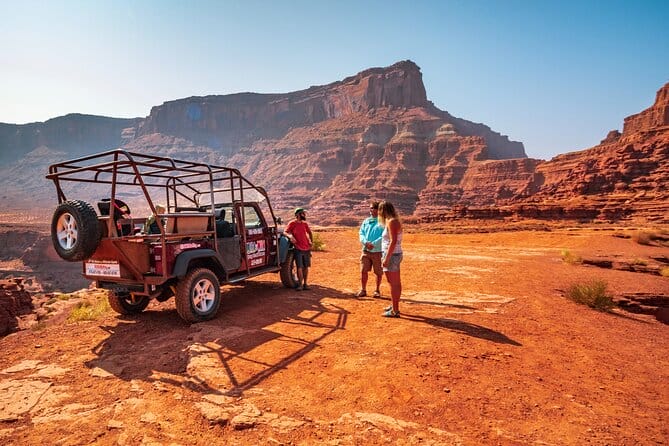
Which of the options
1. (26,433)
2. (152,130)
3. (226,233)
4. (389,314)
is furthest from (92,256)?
(152,130)

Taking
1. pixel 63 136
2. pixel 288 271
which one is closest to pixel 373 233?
pixel 288 271

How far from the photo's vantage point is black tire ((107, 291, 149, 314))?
20.8 feet

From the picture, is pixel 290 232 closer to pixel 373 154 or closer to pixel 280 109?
pixel 373 154

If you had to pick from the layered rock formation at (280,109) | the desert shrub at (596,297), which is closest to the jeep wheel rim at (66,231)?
the desert shrub at (596,297)

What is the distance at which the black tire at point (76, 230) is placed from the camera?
4.85 metres

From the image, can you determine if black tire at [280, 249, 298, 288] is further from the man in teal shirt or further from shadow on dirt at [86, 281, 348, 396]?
the man in teal shirt

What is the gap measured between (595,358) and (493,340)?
1142 mm

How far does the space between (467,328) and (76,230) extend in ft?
18.9

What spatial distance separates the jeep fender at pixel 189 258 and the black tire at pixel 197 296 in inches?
7.0

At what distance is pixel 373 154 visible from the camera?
122625 mm

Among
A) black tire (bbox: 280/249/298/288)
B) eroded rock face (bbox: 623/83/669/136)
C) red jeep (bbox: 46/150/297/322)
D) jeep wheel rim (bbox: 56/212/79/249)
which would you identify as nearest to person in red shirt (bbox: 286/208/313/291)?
black tire (bbox: 280/249/298/288)

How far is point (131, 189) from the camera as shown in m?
156

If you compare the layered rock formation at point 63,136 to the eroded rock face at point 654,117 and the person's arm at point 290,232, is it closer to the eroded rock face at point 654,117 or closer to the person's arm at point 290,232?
the person's arm at point 290,232

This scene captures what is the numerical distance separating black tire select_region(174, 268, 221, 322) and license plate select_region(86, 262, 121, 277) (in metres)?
0.88
